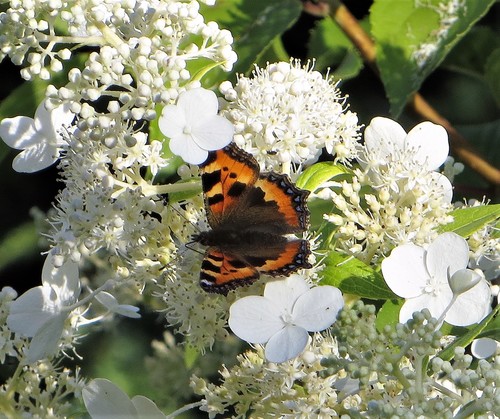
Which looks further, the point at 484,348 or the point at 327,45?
the point at 327,45

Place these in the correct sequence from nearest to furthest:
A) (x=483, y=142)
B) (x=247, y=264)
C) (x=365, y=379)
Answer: (x=365, y=379)
(x=247, y=264)
(x=483, y=142)

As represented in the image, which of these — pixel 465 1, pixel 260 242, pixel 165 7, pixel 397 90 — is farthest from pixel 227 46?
pixel 465 1

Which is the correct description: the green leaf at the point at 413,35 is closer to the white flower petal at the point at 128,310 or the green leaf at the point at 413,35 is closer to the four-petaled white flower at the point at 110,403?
the white flower petal at the point at 128,310

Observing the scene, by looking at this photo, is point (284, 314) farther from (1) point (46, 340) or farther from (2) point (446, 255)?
(1) point (46, 340)

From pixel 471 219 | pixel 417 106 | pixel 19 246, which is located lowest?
pixel 19 246

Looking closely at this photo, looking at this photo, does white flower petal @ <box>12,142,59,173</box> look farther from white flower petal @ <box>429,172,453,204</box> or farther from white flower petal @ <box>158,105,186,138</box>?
white flower petal @ <box>429,172,453,204</box>

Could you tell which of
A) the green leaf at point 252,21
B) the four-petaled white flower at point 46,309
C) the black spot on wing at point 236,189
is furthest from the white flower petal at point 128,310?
the green leaf at point 252,21

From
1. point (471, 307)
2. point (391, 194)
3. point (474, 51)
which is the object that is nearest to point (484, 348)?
point (471, 307)
